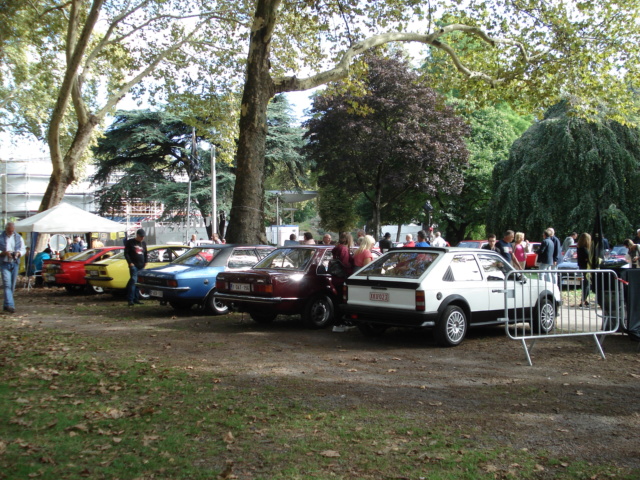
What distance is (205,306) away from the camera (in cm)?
1350

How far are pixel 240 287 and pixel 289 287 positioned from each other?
38.2 inches

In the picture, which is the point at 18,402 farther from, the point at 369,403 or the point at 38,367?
the point at 369,403

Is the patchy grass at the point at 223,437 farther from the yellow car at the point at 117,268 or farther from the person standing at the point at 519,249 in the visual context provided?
the yellow car at the point at 117,268

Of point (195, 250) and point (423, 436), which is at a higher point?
point (195, 250)

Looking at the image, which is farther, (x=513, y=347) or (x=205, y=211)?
(x=205, y=211)

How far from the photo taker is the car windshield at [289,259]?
11625 mm

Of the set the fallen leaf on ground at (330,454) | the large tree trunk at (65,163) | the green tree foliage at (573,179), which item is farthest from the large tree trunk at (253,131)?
the green tree foliage at (573,179)

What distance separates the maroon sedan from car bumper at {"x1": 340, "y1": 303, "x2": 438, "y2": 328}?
1230 mm

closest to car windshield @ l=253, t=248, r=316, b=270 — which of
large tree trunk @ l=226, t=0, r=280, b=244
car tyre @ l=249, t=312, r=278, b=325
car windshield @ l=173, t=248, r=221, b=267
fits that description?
car tyre @ l=249, t=312, r=278, b=325

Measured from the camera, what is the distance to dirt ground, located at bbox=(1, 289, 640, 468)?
5.35 metres

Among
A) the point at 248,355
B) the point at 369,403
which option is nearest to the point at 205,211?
the point at 248,355

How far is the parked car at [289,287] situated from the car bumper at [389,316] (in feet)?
4.01

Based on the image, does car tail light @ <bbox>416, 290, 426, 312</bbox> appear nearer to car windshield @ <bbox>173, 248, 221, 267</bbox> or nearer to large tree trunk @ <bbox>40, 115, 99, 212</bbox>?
car windshield @ <bbox>173, 248, 221, 267</bbox>

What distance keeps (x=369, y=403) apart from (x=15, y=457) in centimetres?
315
